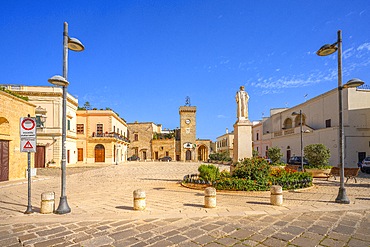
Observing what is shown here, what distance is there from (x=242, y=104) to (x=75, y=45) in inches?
309

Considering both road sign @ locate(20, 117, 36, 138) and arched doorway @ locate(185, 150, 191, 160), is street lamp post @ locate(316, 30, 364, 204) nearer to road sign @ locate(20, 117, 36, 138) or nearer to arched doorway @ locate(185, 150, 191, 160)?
road sign @ locate(20, 117, 36, 138)

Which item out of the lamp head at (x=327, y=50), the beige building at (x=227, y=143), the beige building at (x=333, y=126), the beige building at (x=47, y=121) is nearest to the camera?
the lamp head at (x=327, y=50)

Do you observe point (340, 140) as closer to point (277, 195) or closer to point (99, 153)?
point (277, 195)

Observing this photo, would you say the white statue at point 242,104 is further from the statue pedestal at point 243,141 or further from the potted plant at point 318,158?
the potted plant at point 318,158

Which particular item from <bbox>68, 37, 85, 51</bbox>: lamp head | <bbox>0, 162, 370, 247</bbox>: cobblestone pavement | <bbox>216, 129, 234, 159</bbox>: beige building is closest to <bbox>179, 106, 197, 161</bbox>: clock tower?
<bbox>216, 129, 234, 159</bbox>: beige building

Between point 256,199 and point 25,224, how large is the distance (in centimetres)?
634

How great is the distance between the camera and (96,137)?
3144 cm

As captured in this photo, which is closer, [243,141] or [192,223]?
[192,223]

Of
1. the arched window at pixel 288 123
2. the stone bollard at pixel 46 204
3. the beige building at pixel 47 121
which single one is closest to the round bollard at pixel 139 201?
the stone bollard at pixel 46 204

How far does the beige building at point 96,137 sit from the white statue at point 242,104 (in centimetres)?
2333

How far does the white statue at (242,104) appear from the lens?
1138 cm

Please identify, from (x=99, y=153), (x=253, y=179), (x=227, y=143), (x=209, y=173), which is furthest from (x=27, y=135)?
(x=227, y=143)

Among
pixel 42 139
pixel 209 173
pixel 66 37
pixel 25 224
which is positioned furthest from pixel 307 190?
pixel 42 139

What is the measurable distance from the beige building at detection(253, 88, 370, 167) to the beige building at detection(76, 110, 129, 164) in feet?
79.2
